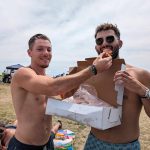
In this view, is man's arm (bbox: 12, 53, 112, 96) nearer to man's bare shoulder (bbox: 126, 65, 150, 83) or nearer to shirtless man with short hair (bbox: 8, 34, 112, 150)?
shirtless man with short hair (bbox: 8, 34, 112, 150)

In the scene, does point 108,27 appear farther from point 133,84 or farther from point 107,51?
point 133,84

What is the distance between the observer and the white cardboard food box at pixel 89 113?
8.34 ft

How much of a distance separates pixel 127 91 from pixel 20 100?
1271 mm

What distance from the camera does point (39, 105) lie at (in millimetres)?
3311

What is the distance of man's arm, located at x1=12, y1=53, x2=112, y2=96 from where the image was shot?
2.75 m

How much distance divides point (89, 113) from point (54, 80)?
0.56 metres

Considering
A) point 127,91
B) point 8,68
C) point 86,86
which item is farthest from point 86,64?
point 8,68

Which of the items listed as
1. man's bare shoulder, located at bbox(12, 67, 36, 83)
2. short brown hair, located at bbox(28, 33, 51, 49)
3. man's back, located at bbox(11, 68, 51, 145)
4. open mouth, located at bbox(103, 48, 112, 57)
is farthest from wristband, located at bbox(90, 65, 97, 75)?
short brown hair, located at bbox(28, 33, 51, 49)

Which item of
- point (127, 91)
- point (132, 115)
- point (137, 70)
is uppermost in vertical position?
point (137, 70)

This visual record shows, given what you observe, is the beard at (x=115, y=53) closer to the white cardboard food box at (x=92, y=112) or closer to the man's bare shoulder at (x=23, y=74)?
the white cardboard food box at (x=92, y=112)

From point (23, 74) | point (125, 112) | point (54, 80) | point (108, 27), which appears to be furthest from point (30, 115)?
point (108, 27)

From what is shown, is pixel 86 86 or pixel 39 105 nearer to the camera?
pixel 86 86

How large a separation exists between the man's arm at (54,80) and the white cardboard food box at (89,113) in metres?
0.15

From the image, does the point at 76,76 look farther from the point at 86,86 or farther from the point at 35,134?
the point at 35,134
